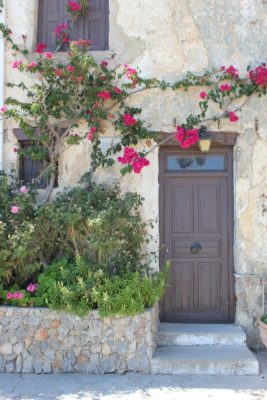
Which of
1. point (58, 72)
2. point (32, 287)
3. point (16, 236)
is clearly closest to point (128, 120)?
point (58, 72)

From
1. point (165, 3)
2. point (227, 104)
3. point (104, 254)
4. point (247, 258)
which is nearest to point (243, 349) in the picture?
point (247, 258)

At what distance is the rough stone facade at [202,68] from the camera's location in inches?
242

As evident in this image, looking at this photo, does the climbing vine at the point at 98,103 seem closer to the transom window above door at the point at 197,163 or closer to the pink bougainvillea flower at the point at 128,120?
the pink bougainvillea flower at the point at 128,120

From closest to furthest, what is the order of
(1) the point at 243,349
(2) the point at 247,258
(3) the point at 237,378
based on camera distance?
(3) the point at 237,378 → (1) the point at 243,349 → (2) the point at 247,258

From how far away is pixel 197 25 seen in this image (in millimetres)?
6332

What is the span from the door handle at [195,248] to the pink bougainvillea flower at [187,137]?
1327mm

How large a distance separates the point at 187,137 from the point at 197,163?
22.4 inches

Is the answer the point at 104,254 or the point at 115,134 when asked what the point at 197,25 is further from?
the point at 104,254

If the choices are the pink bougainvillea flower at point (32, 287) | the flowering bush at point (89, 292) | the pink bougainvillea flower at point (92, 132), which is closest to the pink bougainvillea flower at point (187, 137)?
the pink bougainvillea flower at point (92, 132)

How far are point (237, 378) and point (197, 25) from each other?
14.9 ft

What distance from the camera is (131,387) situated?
476cm

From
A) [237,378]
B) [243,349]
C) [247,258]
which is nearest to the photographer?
[237,378]

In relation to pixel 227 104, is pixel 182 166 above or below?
below

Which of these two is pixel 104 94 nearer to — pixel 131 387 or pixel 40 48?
pixel 40 48
